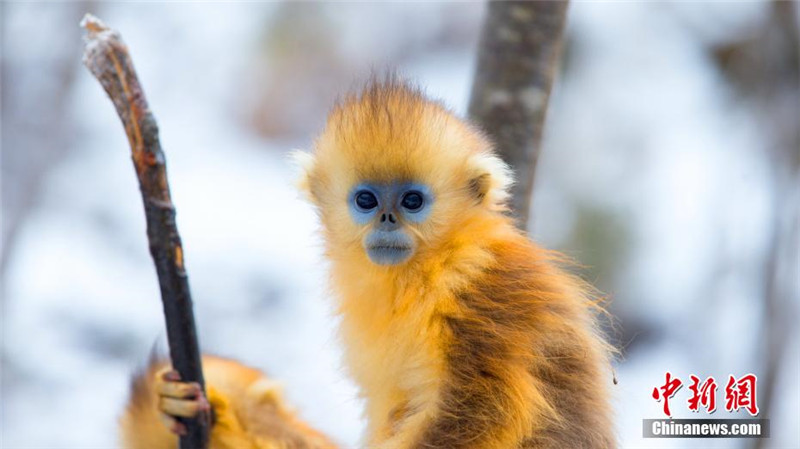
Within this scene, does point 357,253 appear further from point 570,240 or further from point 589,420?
point 570,240

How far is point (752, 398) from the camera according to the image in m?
5.16

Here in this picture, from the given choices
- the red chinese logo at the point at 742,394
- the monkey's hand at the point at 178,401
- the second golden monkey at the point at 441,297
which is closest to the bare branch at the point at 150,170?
the monkey's hand at the point at 178,401

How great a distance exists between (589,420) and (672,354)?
4581 millimetres

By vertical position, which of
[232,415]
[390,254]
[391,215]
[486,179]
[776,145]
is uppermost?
[776,145]

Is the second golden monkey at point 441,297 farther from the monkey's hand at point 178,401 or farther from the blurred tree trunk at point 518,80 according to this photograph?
the blurred tree trunk at point 518,80

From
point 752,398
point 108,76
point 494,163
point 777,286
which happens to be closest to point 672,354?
point 777,286

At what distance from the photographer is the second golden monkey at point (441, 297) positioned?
3035 millimetres

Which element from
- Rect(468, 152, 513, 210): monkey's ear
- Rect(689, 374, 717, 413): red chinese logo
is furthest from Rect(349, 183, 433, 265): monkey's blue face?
Rect(689, 374, 717, 413): red chinese logo

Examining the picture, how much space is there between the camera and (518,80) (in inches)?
172

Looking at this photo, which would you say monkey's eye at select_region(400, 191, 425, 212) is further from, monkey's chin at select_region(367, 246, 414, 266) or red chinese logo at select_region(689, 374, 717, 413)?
red chinese logo at select_region(689, 374, 717, 413)

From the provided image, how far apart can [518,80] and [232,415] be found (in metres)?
1.93

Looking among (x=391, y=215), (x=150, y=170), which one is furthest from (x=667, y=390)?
(x=150, y=170)

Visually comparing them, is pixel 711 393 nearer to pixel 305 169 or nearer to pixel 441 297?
pixel 441 297

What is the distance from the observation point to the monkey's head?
10.8ft
